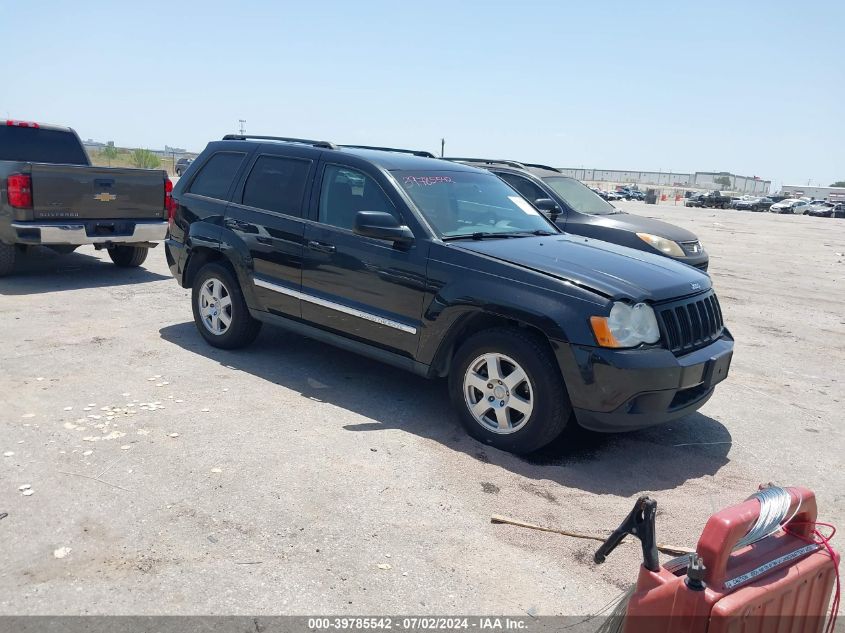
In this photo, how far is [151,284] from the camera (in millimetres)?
Result: 9641

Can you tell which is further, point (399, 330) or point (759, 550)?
point (399, 330)

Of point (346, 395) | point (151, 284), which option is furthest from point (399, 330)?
point (151, 284)

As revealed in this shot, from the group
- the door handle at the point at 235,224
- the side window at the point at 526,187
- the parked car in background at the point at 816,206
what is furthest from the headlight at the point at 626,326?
the parked car in background at the point at 816,206

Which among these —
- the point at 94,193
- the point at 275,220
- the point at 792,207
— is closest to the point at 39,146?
the point at 94,193

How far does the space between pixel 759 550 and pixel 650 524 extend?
0.46 metres

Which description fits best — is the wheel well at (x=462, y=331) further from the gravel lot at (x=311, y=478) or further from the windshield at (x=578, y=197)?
the windshield at (x=578, y=197)

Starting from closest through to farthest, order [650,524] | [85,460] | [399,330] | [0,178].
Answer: [650,524] < [85,460] < [399,330] < [0,178]

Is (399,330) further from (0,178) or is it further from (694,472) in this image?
(0,178)

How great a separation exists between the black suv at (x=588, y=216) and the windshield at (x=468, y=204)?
3.15 m

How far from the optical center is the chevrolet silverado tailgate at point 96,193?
8.71 meters

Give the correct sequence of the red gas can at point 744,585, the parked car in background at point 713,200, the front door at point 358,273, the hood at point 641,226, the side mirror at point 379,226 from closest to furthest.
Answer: the red gas can at point 744,585 < the side mirror at point 379,226 < the front door at point 358,273 < the hood at point 641,226 < the parked car in background at point 713,200

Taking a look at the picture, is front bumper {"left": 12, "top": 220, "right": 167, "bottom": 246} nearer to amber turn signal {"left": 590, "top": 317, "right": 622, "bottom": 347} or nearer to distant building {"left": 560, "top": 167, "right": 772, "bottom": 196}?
amber turn signal {"left": 590, "top": 317, "right": 622, "bottom": 347}

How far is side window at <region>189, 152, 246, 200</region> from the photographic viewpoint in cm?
657

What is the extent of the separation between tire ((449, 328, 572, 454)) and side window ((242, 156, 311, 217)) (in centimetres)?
206
